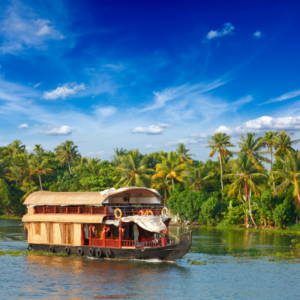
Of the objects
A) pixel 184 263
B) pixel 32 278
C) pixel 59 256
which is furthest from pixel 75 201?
pixel 184 263

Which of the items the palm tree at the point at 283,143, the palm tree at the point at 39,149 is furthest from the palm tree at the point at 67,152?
the palm tree at the point at 283,143

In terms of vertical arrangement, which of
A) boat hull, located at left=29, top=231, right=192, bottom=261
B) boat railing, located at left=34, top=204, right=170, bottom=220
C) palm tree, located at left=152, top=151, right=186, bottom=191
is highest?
palm tree, located at left=152, top=151, right=186, bottom=191

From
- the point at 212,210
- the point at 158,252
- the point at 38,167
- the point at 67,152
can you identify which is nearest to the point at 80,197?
the point at 158,252

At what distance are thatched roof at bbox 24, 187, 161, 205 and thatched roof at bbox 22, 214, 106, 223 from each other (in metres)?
0.81

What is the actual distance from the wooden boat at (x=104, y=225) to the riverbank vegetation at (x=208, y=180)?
19782mm

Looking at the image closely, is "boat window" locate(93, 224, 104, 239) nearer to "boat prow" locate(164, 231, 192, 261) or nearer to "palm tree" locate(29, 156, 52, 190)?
"boat prow" locate(164, 231, 192, 261)

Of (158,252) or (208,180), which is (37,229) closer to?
(158,252)

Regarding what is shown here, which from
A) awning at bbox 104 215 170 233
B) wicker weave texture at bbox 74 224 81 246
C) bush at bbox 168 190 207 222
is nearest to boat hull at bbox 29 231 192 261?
awning at bbox 104 215 170 233

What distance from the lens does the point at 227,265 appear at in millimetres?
21781

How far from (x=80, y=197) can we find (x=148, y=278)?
709 cm

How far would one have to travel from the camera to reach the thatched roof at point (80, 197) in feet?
74.2

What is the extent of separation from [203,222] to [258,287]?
31529 millimetres

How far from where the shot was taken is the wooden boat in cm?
2153

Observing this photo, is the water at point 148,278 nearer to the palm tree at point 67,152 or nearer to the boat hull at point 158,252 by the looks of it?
the boat hull at point 158,252
